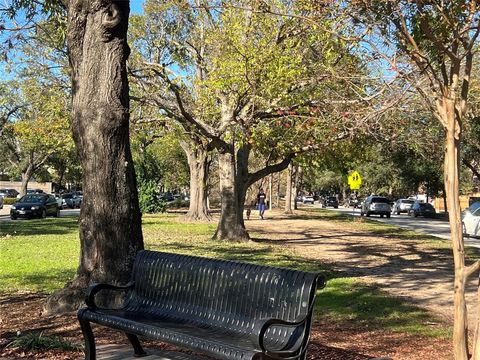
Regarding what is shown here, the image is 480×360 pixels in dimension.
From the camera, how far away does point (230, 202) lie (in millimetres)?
20547

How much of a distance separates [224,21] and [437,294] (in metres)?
10.0

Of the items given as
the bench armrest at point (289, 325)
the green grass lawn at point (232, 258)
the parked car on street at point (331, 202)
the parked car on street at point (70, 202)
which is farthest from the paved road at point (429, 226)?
the parked car on street at point (331, 202)

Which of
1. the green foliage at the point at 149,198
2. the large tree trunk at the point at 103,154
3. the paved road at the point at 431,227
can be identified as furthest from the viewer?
the green foliage at the point at 149,198

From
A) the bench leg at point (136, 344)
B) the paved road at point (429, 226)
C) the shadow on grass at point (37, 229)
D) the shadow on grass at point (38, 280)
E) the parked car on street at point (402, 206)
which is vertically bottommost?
the shadow on grass at point (38, 280)

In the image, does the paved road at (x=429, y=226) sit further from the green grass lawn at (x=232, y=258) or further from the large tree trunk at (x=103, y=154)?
the large tree trunk at (x=103, y=154)

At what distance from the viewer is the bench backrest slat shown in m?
4.58

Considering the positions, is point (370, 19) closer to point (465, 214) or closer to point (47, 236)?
point (47, 236)

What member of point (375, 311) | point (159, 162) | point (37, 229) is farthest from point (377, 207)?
point (375, 311)

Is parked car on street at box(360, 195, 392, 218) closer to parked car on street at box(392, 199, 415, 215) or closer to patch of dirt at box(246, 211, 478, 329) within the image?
parked car on street at box(392, 199, 415, 215)

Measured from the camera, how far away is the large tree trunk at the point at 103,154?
24.7ft

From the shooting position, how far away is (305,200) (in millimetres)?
120250

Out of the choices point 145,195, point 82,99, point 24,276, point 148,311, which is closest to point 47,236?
point 24,276

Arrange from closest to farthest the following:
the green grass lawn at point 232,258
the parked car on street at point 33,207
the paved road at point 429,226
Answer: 1. the green grass lawn at point 232,258
2. the paved road at point 429,226
3. the parked car on street at point 33,207

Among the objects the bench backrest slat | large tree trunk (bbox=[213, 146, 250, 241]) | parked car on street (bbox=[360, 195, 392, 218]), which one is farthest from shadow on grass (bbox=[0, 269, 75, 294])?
parked car on street (bbox=[360, 195, 392, 218])
